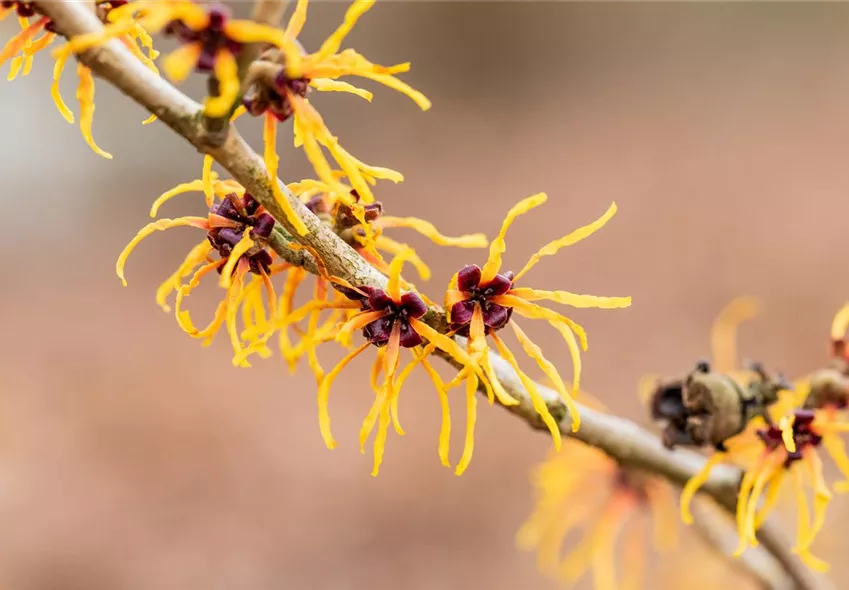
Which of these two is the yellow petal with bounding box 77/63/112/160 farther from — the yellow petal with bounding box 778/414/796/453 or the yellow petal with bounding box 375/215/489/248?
the yellow petal with bounding box 778/414/796/453

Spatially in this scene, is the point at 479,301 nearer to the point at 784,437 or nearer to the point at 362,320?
the point at 362,320

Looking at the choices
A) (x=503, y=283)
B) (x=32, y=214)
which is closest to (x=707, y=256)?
(x=503, y=283)

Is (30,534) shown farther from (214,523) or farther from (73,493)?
(214,523)

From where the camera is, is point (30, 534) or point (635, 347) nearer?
point (30, 534)

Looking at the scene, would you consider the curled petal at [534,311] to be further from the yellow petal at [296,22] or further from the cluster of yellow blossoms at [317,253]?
the yellow petal at [296,22]

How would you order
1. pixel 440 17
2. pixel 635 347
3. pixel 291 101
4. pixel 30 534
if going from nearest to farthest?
1. pixel 291 101
2. pixel 30 534
3. pixel 635 347
4. pixel 440 17

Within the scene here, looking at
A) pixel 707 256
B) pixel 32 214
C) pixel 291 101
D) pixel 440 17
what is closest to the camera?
pixel 291 101
